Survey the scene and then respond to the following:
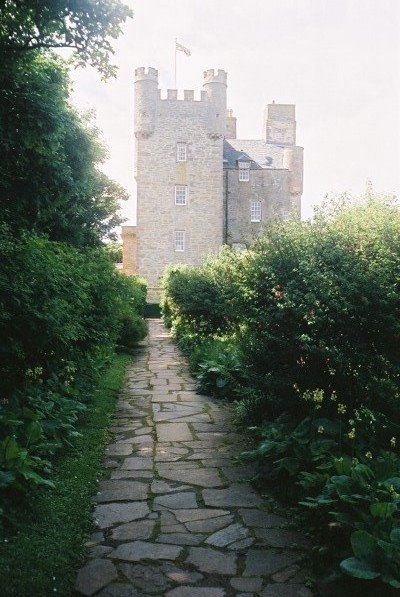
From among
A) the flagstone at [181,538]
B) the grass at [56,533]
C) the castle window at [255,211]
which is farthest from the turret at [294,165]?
the flagstone at [181,538]

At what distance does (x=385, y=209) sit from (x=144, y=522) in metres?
4.66

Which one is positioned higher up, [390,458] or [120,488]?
[390,458]

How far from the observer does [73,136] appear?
15711 millimetres

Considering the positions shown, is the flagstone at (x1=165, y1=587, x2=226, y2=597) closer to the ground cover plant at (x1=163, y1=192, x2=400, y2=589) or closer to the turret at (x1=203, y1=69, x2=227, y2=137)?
the ground cover plant at (x1=163, y1=192, x2=400, y2=589)

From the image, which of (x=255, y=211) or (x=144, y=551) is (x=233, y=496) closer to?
(x=144, y=551)

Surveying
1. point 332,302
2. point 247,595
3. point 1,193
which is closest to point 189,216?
point 1,193

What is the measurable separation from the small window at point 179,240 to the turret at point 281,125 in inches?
496

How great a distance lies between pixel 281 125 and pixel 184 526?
146 ft

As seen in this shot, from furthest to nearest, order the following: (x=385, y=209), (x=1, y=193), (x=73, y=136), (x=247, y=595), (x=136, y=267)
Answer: (x=136, y=267)
(x=73, y=136)
(x=1, y=193)
(x=385, y=209)
(x=247, y=595)

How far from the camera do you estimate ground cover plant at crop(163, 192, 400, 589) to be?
390 cm

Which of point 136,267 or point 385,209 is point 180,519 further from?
point 136,267

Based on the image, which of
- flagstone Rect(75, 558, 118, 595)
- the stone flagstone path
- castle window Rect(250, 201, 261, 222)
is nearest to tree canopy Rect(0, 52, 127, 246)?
the stone flagstone path

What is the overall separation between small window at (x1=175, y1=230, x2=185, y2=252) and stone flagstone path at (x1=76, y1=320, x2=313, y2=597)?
104ft

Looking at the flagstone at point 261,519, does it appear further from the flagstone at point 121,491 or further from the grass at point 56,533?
the grass at point 56,533
